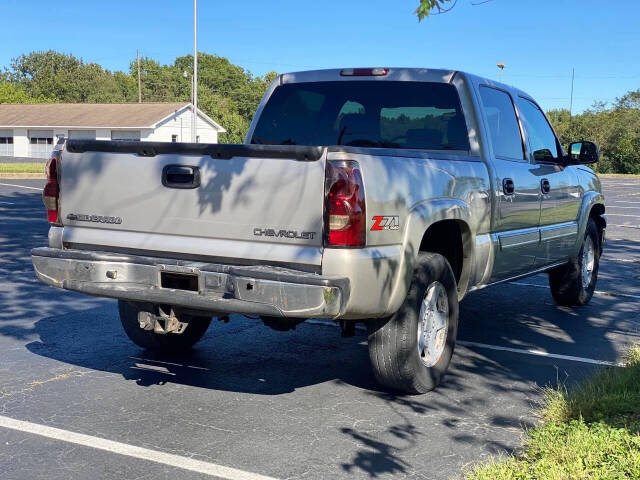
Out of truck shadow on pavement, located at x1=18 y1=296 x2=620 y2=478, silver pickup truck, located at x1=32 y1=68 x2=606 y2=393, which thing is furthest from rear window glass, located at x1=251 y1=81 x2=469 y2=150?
truck shadow on pavement, located at x1=18 y1=296 x2=620 y2=478

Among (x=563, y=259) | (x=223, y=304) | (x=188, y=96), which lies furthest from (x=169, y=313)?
(x=188, y=96)

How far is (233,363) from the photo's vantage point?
19.4 ft

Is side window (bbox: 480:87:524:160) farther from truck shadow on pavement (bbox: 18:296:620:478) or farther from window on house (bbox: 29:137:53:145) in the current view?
window on house (bbox: 29:137:53:145)

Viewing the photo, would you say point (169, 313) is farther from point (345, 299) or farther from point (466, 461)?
point (466, 461)

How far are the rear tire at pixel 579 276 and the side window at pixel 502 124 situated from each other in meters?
1.93

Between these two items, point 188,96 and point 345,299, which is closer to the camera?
point 345,299

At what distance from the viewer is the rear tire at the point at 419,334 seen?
192 inches

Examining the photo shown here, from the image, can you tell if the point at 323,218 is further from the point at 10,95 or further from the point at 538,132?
the point at 10,95

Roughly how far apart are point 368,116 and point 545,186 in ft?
5.83

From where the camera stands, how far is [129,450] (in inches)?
162

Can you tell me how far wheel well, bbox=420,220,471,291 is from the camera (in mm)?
5500

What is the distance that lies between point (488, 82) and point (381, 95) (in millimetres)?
923

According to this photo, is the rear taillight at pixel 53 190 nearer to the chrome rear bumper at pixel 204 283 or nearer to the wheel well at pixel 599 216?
the chrome rear bumper at pixel 204 283

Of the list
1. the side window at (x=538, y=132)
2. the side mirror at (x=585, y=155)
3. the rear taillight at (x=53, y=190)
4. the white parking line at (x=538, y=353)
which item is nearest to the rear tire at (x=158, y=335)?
Result: the rear taillight at (x=53, y=190)
